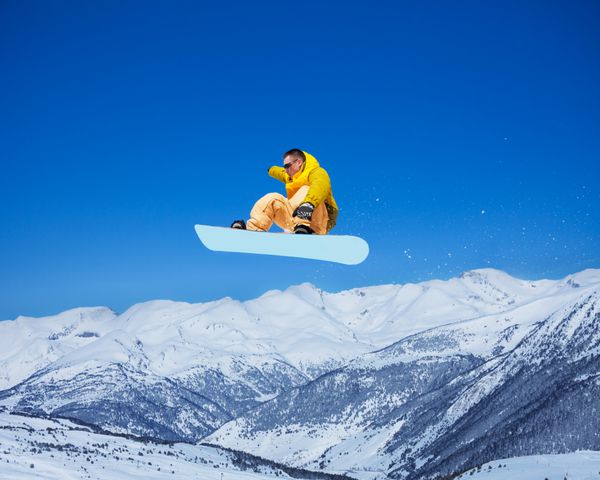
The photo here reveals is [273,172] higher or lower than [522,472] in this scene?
higher

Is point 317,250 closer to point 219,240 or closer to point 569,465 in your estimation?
point 219,240

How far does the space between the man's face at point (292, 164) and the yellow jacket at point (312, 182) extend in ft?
0.37

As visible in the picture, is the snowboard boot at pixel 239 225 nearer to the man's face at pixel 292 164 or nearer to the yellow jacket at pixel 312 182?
the yellow jacket at pixel 312 182

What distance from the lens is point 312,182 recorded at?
1594cm

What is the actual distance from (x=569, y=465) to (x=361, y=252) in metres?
207

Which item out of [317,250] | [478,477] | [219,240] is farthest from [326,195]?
[478,477]

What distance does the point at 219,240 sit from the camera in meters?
18.5

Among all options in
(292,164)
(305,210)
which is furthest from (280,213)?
(305,210)

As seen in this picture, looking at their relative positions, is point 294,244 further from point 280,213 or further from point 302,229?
point 302,229

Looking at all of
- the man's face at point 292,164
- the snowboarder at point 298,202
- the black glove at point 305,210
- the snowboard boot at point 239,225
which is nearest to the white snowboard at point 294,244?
the snowboard boot at point 239,225

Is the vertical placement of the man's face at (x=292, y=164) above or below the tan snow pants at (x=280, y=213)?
above

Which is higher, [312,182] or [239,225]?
[312,182]

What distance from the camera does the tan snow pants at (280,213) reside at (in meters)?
16.9

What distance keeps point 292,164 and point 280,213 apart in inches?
62.5
